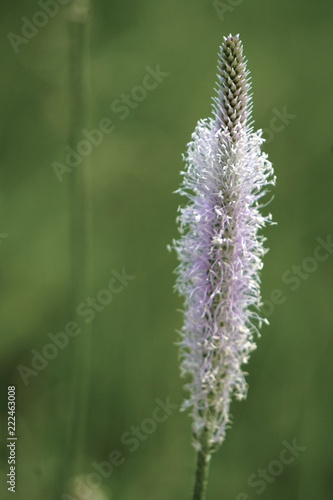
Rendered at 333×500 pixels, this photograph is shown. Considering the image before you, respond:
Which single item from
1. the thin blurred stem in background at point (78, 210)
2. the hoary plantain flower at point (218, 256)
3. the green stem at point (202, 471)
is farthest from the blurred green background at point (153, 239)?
the hoary plantain flower at point (218, 256)

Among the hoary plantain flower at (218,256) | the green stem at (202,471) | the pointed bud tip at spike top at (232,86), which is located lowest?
the green stem at (202,471)

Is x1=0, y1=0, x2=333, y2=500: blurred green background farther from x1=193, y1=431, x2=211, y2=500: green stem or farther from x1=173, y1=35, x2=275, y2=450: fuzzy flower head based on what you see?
x1=173, y1=35, x2=275, y2=450: fuzzy flower head

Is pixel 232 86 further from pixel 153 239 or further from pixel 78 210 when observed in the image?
pixel 153 239

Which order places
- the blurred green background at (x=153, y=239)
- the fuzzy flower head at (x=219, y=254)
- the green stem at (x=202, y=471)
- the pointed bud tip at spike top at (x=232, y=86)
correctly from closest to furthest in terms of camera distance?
the pointed bud tip at spike top at (x=232, y=86) < the fuzzy flower head at (x=219, y=254) < the green stem at (x=202, y=471) < the blurred green background at (x=153, y=239)

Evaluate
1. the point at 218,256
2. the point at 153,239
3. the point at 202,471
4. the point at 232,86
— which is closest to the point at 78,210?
the point at 218,256

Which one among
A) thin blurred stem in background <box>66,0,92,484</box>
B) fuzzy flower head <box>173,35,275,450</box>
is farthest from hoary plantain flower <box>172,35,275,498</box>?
thin blurred stem in background <box>66,0,92,484</box>

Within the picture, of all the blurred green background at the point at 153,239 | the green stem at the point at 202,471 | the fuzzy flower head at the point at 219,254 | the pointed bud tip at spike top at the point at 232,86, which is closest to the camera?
the pointed bud tip at spike top at the point at 232,86

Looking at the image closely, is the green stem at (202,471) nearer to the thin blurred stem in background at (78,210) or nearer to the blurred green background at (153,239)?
the thin blurred stem in background at (78,210)
